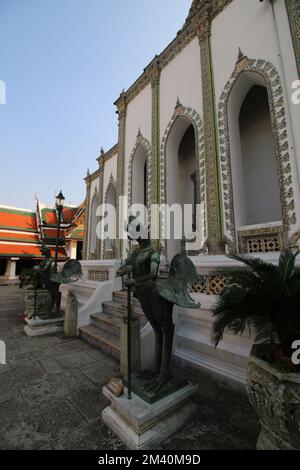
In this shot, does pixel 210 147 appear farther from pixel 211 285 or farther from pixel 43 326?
pixel 43 326

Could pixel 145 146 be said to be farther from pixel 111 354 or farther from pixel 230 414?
pixel 230 414

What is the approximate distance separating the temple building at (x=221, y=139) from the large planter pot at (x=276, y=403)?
1.38 meters

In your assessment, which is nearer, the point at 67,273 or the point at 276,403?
the point at 276,403

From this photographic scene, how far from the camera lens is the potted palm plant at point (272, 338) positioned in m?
1.68

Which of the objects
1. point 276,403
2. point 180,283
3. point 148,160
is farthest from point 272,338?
point 148,160

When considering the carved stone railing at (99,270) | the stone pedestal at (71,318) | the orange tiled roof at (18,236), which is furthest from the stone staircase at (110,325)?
the orange tiled roof at (18,236)

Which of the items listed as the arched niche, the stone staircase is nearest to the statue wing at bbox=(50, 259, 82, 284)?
the stone staircase

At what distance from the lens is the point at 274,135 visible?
182 inches

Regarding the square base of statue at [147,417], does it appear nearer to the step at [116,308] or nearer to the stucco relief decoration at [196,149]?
the step at [116,308]

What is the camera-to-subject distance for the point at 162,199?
747 centimetres

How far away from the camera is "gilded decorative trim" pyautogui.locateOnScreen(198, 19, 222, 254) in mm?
5426

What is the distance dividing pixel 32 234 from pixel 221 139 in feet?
63.9

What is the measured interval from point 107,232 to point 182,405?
965cm

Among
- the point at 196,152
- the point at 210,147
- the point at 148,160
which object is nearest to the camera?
the point at 210,147
